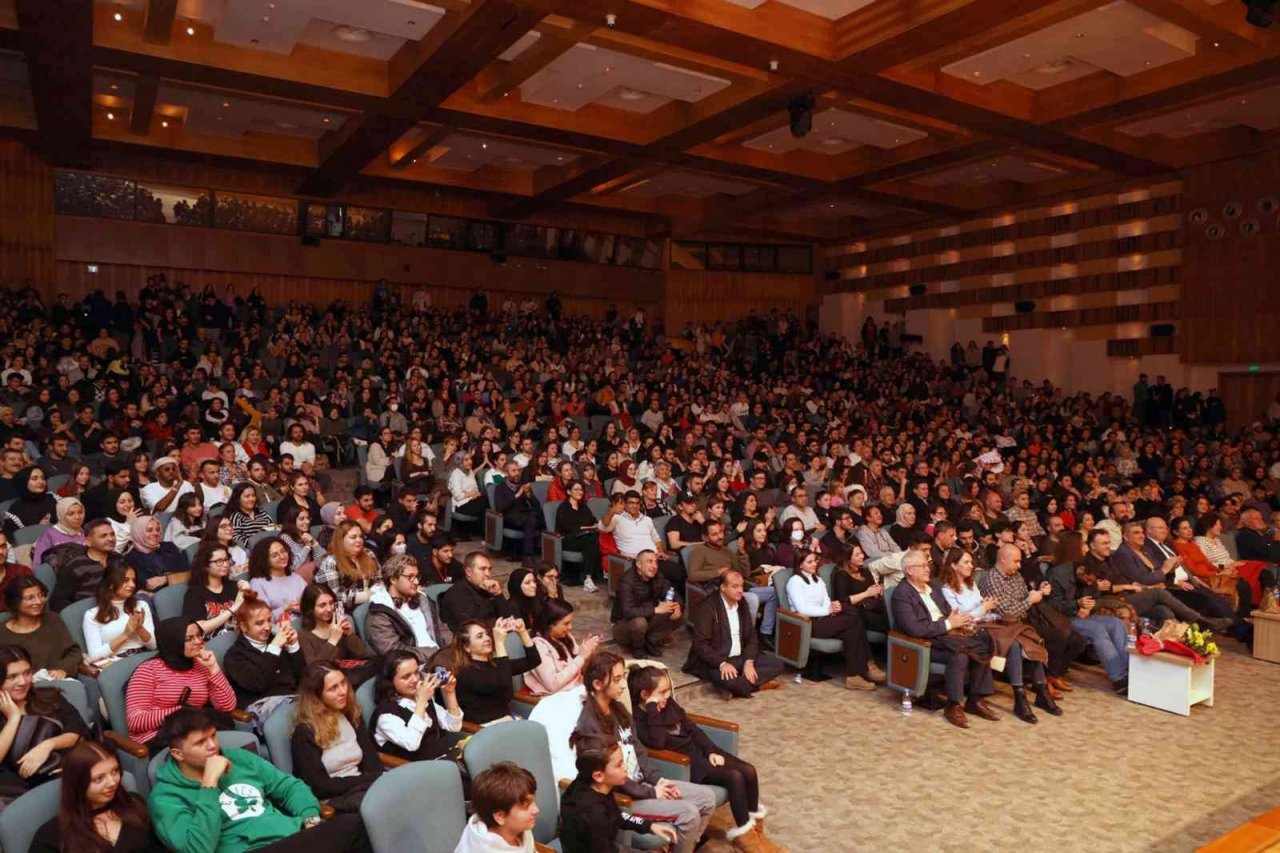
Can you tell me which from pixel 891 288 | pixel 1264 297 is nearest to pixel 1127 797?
pixel 1264 297

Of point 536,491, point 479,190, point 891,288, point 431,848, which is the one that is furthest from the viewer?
point 891,288

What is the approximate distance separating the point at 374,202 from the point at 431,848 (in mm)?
15585

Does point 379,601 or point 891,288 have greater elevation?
point 891,288

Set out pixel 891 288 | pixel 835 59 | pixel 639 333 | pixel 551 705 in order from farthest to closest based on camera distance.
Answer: pixel 891 288 < pixel 639 333 < pixel 835 59 < pixel 551 705

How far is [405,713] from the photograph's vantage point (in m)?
3.55

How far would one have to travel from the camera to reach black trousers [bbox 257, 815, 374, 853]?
2.74m

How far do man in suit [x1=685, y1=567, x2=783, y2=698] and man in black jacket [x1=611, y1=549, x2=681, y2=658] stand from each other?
1.86ft

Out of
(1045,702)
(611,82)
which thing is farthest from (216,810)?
(611,82)

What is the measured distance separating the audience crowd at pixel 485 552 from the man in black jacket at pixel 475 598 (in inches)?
0.9

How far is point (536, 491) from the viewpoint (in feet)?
26.6

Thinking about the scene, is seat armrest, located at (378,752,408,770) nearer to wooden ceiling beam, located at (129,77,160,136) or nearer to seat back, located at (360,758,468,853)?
seat back, located at (360,758,468,853)

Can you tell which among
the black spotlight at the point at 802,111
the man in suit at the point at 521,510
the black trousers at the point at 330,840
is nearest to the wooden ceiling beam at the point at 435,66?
the black spotlight at the point at 802,111

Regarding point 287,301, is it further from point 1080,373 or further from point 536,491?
point 1080,373

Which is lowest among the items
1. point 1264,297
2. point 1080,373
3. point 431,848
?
point 431,848
